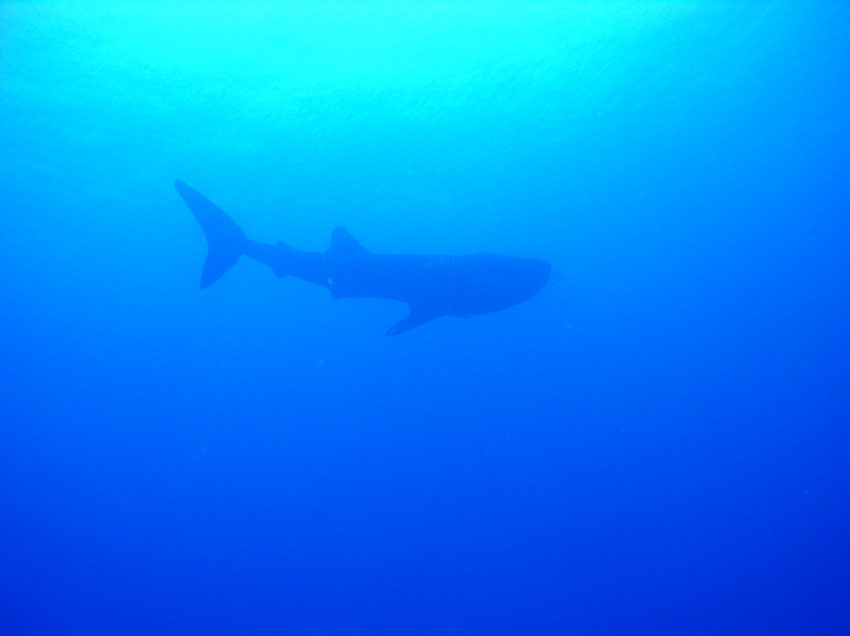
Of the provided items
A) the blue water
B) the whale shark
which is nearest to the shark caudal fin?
the whale shark

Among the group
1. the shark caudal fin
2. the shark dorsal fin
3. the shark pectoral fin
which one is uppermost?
the shark caudal fin

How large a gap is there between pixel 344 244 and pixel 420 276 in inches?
55.8

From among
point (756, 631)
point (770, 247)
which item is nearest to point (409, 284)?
point (756, 631)

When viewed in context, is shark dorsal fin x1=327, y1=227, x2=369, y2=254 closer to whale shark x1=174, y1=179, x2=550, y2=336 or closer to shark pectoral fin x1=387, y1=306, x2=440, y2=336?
whale shark x1=174, y1=179, x2=550, y2=336

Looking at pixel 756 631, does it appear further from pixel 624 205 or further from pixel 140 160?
pixel 140 160

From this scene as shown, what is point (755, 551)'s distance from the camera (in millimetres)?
22531

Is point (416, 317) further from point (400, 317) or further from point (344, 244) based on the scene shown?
point (400, 317)

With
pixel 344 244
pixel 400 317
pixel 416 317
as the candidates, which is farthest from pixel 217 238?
pixel 400 317

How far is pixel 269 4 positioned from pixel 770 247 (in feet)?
130

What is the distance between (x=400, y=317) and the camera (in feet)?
86.8

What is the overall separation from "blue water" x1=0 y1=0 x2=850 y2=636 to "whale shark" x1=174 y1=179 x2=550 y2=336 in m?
13.4

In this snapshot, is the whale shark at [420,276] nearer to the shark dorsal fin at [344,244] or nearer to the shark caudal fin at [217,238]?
the shark dorsal fin at [344,244]

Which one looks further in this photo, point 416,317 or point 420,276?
point 416,317

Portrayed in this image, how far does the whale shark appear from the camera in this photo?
5969 mm
